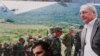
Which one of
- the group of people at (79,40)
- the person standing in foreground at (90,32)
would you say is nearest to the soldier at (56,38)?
the group of people at (79,40)

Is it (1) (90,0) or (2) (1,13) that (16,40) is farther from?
(1) (90,0)

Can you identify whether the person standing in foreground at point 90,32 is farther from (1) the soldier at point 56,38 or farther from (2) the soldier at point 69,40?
(1) the soldier at point 56,38

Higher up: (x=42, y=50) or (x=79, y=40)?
(x=42, y=50)

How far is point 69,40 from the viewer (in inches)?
142

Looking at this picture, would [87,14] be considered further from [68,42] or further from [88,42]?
[68,42]

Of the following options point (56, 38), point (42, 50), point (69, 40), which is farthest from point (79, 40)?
point (42, 50)

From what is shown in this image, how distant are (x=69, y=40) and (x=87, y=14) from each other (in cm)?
41

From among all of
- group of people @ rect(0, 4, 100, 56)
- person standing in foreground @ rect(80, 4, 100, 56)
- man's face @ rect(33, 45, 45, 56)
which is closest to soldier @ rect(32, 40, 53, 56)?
man's face @ rect(33, 45, 45, 56)

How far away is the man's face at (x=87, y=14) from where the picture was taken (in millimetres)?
3465

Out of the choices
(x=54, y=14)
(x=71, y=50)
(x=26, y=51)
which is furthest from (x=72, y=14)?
(x=26, y=51)

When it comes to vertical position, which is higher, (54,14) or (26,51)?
(54,14)

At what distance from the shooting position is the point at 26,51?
354cm

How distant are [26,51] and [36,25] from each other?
34cm

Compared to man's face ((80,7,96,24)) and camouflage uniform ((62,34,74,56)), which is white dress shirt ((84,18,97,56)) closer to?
man's face ((80,7,96,24))
